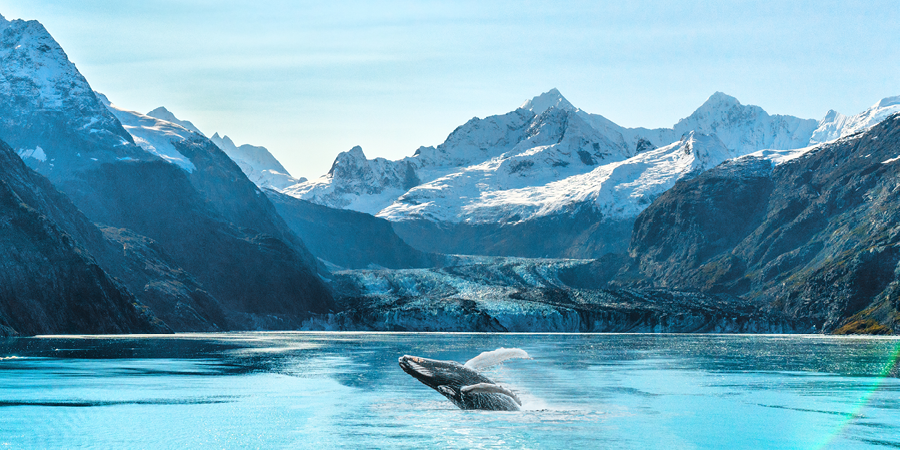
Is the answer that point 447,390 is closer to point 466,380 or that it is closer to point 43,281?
point 466,380

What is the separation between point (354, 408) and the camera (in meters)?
57.9

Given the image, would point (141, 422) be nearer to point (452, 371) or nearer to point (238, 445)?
point (238, 445)

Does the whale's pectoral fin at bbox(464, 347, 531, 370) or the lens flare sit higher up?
the whale's pectoral fin at bbox(464, 347, 531, 370)

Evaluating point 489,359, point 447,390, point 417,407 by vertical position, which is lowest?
point 417,407

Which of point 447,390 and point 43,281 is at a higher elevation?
point 43,281

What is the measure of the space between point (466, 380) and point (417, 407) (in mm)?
6741

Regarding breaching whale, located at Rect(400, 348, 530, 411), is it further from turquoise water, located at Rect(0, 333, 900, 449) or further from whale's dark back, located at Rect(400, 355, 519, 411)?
turquoise water, located at Rect(0, 333, 900, 449)

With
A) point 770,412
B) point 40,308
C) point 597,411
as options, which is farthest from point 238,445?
point 40,308

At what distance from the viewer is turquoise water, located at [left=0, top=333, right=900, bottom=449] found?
45656 mm

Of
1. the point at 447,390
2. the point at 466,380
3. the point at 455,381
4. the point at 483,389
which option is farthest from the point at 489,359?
the point at 455,381

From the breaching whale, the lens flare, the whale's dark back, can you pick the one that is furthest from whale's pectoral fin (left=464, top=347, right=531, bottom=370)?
the lens flare

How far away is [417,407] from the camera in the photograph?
57.5m

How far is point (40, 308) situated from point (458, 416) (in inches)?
6029

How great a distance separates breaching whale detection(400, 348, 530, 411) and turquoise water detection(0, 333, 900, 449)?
1.07m
